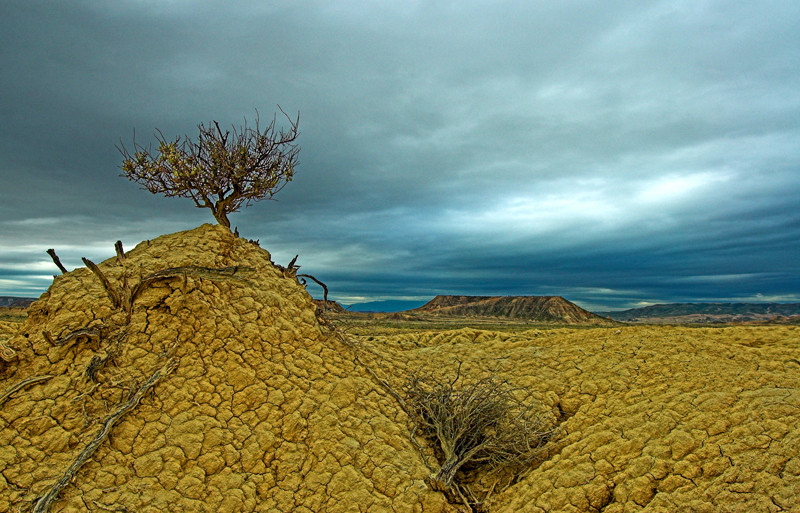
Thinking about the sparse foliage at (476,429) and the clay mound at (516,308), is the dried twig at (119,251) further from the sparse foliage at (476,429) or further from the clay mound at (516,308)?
the clay mound at (516,308)

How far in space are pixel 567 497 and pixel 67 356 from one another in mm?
5973

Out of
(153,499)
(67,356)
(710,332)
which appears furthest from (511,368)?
(67,356)

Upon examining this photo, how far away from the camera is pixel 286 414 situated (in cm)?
531

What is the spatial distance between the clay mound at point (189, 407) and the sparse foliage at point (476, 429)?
34cm

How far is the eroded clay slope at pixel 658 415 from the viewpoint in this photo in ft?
12.9

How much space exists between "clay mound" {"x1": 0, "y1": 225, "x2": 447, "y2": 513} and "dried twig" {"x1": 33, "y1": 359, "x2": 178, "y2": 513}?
18mm

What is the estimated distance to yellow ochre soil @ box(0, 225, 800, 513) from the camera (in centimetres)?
421

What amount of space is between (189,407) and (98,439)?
902mm

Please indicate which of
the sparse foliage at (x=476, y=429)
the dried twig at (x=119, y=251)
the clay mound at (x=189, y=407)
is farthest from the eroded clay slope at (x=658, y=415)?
the dried twig at (x=119, y=251)

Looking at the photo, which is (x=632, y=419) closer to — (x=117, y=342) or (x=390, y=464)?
(x=390, y=464)

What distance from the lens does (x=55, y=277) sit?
6434 millimetres

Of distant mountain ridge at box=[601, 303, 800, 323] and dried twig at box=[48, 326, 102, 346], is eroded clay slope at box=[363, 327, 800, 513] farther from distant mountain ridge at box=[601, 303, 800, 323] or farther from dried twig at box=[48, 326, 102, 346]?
distant mountain ridge at box=[601, 303, 800, 323]

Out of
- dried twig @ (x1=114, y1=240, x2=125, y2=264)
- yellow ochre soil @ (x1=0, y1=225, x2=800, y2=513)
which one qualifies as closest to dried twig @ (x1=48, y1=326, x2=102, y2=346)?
yellow ochre soil @ (x1=0, y1=225, x2=800, y2=513)

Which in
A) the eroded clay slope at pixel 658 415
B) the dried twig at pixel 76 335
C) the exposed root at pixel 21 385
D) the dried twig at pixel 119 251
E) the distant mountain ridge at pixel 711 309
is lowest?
the distant mountain ridge at pixel 711 309
